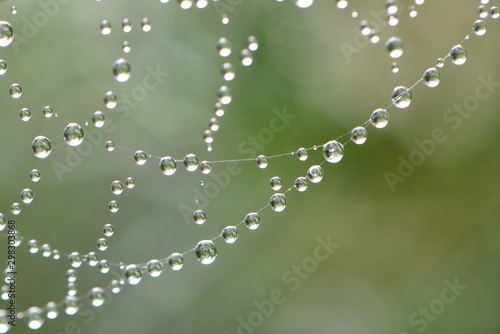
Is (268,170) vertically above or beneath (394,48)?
above

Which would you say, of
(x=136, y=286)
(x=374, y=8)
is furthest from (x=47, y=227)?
(x=374, y=8)

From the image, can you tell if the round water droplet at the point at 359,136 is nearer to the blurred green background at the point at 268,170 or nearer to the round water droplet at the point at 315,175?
the round water droplet at the point at 315,175

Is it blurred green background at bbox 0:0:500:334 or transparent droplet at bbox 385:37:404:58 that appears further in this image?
blurred green background at bbox 0:0:500:334

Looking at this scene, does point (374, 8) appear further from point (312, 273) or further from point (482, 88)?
point (312, 273)

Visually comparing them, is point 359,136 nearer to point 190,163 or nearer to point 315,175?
point 315,175

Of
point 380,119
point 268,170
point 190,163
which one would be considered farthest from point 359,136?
point 268,170

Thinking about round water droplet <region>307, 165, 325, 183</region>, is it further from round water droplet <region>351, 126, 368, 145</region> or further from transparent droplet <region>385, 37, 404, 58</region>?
transparent droplet <region>385, 37, 404, 58</region>

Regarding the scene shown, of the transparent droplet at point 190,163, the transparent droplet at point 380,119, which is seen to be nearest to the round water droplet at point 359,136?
the transparent droplet at point 380,119

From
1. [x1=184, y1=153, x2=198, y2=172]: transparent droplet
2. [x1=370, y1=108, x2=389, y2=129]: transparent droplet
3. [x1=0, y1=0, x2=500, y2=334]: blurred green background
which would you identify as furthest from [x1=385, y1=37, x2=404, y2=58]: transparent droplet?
[x1=0, y1=0, x2=500, y2=334]: blurred green background
